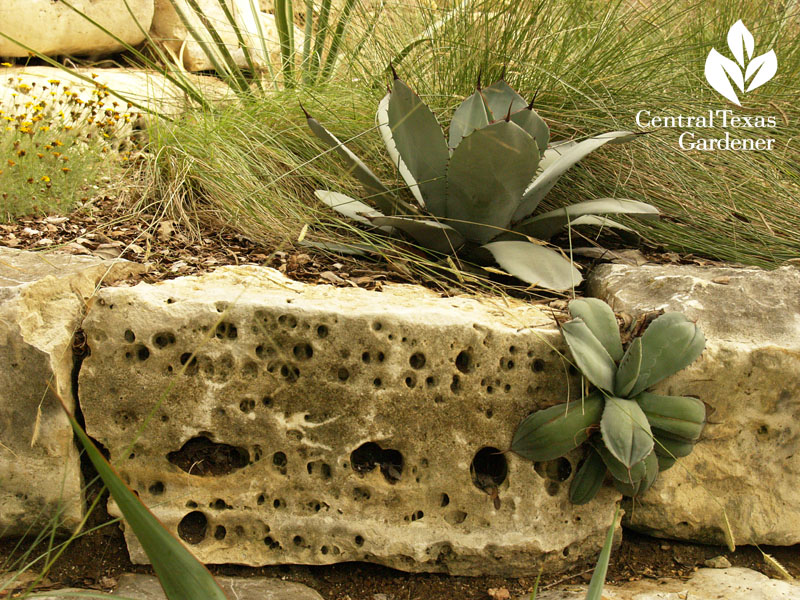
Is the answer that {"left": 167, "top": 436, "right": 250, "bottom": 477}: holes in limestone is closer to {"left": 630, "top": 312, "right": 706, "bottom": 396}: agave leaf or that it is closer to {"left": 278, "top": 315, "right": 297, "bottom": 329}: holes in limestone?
{"left": 278, "top": 315, "right": 297, "bottom": 329}: holes in limestone

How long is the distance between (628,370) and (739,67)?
207 cm

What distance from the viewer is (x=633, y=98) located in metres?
2.70

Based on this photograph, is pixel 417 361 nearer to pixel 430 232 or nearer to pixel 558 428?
pixel 558 428

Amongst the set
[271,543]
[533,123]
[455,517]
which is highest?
[533,123]

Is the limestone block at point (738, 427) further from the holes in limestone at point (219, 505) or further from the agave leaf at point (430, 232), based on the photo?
the holes in limestone at point (219, 505)

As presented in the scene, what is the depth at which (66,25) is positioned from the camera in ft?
15.2

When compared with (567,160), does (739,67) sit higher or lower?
higher

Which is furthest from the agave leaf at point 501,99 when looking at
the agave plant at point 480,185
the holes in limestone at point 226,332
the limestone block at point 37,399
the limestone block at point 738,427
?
the limestone block at point 37,399

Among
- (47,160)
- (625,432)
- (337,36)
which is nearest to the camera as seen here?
(625,432)

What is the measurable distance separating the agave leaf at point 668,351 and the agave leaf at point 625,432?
0.08 m

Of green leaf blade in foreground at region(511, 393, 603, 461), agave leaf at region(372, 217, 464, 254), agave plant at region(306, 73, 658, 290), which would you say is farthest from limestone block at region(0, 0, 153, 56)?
green leaf blade in foreground at region(511, 393, 603, 461)

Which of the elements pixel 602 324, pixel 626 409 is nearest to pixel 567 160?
pixel 602 324

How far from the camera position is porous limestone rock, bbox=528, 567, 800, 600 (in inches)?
65.2

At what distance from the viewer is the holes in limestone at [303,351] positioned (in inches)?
67.5
